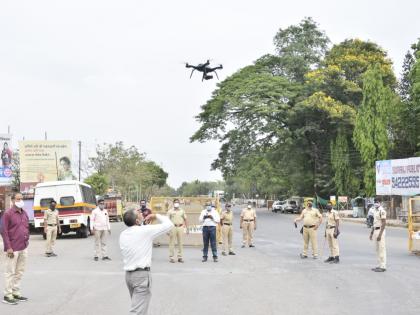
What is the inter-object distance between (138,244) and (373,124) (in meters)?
43.7

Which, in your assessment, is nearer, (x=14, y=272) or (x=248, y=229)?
(x=14, y=272)

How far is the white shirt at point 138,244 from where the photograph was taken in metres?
6.67

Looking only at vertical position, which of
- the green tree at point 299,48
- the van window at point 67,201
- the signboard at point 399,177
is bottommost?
the van window at point 67,201

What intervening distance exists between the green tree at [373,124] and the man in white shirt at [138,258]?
42.9 meters

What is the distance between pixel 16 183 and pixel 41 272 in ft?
222

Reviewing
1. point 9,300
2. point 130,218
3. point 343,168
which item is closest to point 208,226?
point 9,300

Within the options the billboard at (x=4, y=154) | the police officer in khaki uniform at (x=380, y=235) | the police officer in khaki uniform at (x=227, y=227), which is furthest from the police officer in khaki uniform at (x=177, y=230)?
the billboard at (x=4, y=154)

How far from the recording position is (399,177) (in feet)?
125

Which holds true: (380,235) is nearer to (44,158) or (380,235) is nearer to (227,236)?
(227,236)

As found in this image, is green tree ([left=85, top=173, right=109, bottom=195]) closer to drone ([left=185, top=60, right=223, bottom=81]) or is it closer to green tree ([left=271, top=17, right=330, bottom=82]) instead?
green tree ([left=271, top=17, right=330, bottom=82])

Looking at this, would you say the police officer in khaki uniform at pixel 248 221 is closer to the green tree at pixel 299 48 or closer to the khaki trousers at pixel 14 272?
the khaki trousers at pixel 14 272

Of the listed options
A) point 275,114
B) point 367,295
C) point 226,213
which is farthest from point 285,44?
point 367,295

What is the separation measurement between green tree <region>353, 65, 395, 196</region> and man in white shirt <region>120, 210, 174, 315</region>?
141ft

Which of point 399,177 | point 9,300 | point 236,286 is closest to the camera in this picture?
point 9,300
